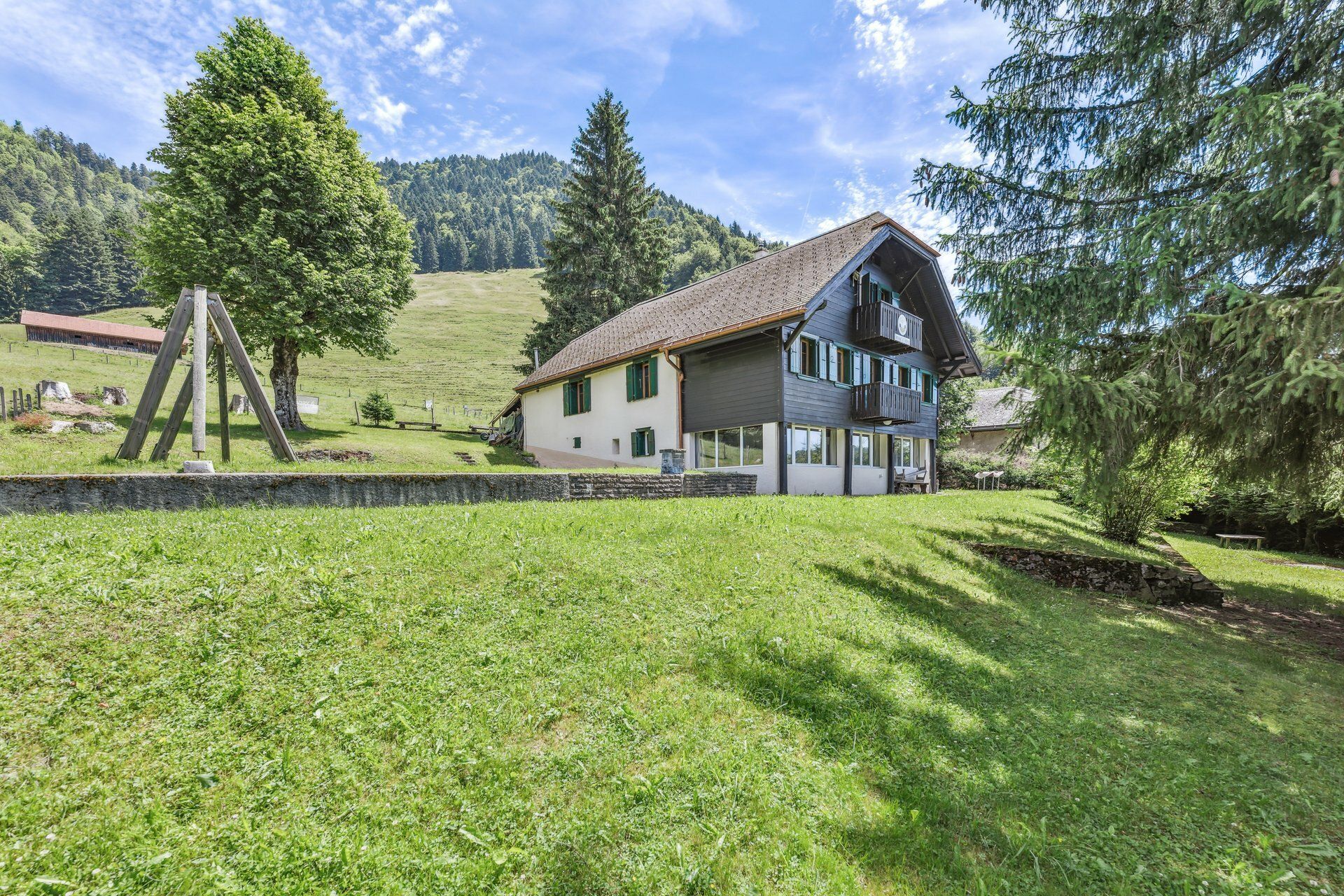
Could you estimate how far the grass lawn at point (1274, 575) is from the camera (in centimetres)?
952

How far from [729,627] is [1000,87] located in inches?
362

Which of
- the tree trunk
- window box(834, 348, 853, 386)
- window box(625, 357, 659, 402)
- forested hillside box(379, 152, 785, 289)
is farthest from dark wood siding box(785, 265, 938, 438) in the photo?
forested hillside box(379, 152, 785, 289)

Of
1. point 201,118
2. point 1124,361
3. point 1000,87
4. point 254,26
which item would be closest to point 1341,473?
point 1124,361

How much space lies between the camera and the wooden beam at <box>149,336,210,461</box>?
8453mm

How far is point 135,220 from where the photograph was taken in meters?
90.6

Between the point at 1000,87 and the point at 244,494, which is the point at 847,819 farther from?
the point at 1000,87

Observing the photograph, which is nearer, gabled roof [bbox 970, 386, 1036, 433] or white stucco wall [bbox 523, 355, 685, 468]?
white stucco wall [bbox 523, 355, 685, 468]

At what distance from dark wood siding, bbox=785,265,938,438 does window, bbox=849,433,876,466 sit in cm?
43

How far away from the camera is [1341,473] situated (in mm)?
8883

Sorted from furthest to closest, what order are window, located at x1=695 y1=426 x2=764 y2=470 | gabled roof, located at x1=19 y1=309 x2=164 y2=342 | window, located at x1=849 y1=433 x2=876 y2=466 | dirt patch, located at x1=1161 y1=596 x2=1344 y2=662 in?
gabled roof, located at x1=19 y1=309 x2=164 y2=342, window, located at x1=849 y1=433 x2=876 y2=466, window, located at x1=695 y1=426 x2=764 y2=470, dirt patch, located at x1=1161 y1=596 x2=1344 y2=662

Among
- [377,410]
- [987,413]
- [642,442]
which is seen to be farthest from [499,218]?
[642,442]

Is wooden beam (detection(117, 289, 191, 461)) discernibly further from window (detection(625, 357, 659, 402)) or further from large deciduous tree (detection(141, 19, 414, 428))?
window (detection(625, 357, 659, 402))

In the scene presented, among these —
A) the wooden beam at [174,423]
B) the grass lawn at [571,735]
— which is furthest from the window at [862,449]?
A: the wooden beam at [174,423]

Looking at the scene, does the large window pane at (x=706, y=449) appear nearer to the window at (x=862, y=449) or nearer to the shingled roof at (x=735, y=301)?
the shingled roof at (x=735, y=301)
